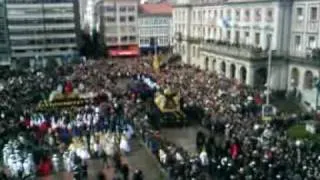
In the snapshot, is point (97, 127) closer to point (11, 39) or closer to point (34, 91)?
point (34, 91)

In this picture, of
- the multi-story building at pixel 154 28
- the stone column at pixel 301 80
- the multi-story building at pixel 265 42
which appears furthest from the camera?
the multi-story building at pixel 154 28

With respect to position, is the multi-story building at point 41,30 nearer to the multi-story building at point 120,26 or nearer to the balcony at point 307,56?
the multi-story building at point 120,26

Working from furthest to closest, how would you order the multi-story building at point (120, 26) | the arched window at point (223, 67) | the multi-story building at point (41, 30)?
the multi-story building at point (120, 26)
the multi-story building at point (41, 30)
the arched window at point (223, 67)

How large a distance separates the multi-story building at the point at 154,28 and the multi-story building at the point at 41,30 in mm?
18748

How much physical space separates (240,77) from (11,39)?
51736 mm

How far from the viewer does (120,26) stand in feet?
330

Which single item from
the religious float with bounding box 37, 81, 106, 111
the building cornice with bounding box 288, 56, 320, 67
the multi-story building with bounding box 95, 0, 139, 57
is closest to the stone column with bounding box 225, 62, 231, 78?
the building cornice with bounding box 288, 56, 320, 67

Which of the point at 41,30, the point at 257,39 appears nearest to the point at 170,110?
the point at 257,39

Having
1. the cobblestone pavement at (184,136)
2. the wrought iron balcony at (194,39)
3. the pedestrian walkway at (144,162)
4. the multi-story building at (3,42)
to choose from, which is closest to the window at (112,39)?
the multi-story building at (3,42)

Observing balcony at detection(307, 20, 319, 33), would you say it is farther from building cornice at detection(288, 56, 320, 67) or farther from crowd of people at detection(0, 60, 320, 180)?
crowd of people at detection(0, 60, 320, 180)

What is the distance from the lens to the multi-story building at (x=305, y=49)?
135 feet

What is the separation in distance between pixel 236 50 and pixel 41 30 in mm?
49402

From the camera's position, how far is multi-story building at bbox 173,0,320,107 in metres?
43.0

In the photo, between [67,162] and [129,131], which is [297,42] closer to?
[129,131]
